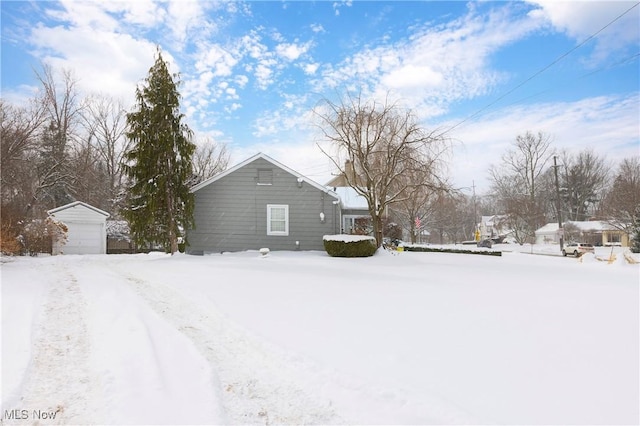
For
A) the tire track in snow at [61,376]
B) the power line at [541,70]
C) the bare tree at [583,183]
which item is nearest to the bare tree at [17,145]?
the tire track in snow at [61,376]

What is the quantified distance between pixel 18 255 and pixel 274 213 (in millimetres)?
13143

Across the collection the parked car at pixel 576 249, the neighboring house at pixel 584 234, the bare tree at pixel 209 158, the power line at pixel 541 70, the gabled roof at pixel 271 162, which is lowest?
the parked car at pixel 576 249

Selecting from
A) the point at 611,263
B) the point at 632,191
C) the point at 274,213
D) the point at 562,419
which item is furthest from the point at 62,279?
the point at 632,191

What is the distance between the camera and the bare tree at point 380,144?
18.8 meters

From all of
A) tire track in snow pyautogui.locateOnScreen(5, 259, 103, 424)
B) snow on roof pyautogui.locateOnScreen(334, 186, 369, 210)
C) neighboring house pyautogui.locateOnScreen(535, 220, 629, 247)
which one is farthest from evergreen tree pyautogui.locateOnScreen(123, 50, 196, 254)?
neighboring house pyautogui.locateOnScreen(535, 220, 629, 247)

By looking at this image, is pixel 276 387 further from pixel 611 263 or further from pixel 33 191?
pixel 33 191

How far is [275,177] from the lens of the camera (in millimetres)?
18281

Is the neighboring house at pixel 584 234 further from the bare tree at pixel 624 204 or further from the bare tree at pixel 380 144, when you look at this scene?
the bare tree at pixel 380 144

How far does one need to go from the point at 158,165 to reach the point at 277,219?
605 centimetres

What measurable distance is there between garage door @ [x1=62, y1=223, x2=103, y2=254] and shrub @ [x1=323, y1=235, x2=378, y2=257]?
15.6 meters

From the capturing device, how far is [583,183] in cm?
5200

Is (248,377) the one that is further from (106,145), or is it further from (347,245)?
(106,145)

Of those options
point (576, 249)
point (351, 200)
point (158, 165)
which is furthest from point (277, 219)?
point (576, 249)

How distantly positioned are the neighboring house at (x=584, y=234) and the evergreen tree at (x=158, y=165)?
43512 millimetres
